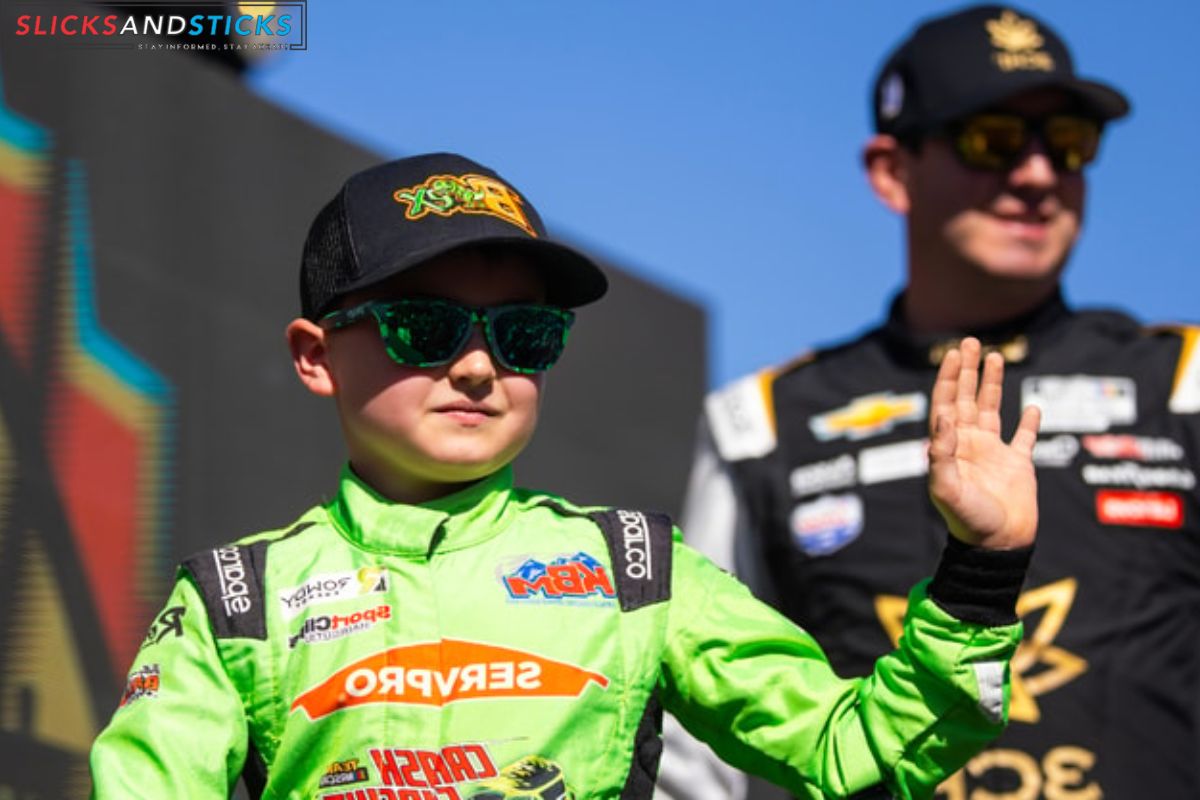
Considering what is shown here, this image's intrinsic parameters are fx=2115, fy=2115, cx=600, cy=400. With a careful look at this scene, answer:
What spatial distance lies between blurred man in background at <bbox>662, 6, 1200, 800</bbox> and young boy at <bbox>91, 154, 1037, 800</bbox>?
139 centimetres

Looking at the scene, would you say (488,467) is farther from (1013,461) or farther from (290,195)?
(290,195)

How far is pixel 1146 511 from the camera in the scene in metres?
4.43

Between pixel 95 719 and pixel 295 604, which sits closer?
pixel 295 604

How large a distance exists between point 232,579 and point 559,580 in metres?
0.47

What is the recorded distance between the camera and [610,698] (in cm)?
295

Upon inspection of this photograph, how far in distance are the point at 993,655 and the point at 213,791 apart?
1.07m

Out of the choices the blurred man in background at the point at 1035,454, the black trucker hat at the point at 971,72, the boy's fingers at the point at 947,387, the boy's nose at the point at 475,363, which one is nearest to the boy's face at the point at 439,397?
the boy's nose at the point at 475,363

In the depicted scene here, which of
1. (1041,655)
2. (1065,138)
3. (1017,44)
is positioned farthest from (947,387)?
(1017,44)

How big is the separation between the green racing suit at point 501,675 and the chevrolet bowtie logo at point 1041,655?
4.47ft

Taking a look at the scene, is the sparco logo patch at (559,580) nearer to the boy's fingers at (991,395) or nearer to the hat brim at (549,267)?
the hat brim at (549,267)

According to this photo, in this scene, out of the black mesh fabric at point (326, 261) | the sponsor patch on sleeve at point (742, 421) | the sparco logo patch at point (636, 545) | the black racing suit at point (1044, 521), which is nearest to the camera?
the sparco logo patch at point (636, 545)

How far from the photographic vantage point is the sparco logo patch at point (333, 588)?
3006mm

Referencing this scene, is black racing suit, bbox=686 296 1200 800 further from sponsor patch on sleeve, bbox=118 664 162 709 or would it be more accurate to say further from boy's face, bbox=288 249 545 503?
sponsor patch on sleeve, bbox=118 664 162 709

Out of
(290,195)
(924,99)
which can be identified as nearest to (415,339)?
(924,99)
